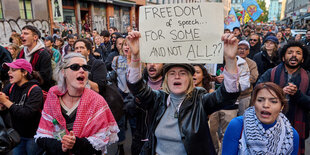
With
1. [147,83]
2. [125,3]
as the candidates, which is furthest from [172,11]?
[125,3]

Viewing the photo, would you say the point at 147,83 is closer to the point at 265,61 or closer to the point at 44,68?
the point at 44,68

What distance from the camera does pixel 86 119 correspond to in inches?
87.7

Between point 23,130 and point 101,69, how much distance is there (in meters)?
1.30

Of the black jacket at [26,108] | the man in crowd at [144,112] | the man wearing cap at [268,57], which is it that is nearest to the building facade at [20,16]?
the black jacket at [26,108]

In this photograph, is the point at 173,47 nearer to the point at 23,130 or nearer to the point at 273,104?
the point at 273,104

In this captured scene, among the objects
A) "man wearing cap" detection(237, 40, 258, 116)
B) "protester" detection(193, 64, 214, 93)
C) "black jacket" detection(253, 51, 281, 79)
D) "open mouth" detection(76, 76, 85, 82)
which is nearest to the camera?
"open mouth" detection(76, 76, 85, 82)

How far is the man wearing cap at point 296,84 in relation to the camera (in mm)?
2947

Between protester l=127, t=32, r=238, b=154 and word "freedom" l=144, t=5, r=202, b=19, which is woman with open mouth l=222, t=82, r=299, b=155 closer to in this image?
protester l=127, t=32, r=238, b=154

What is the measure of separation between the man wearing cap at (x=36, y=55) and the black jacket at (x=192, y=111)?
2385 millimetres

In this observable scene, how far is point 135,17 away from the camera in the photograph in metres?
29.6

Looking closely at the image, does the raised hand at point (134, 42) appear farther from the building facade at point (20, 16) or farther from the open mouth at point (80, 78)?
the building facade at point (20, 16)

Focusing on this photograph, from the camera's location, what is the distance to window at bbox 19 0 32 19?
15.0 m

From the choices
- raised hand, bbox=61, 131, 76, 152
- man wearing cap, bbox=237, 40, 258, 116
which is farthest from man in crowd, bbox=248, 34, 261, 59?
raised hand, bbox=61, 131, 76, 152

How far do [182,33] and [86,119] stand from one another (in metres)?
1.21
